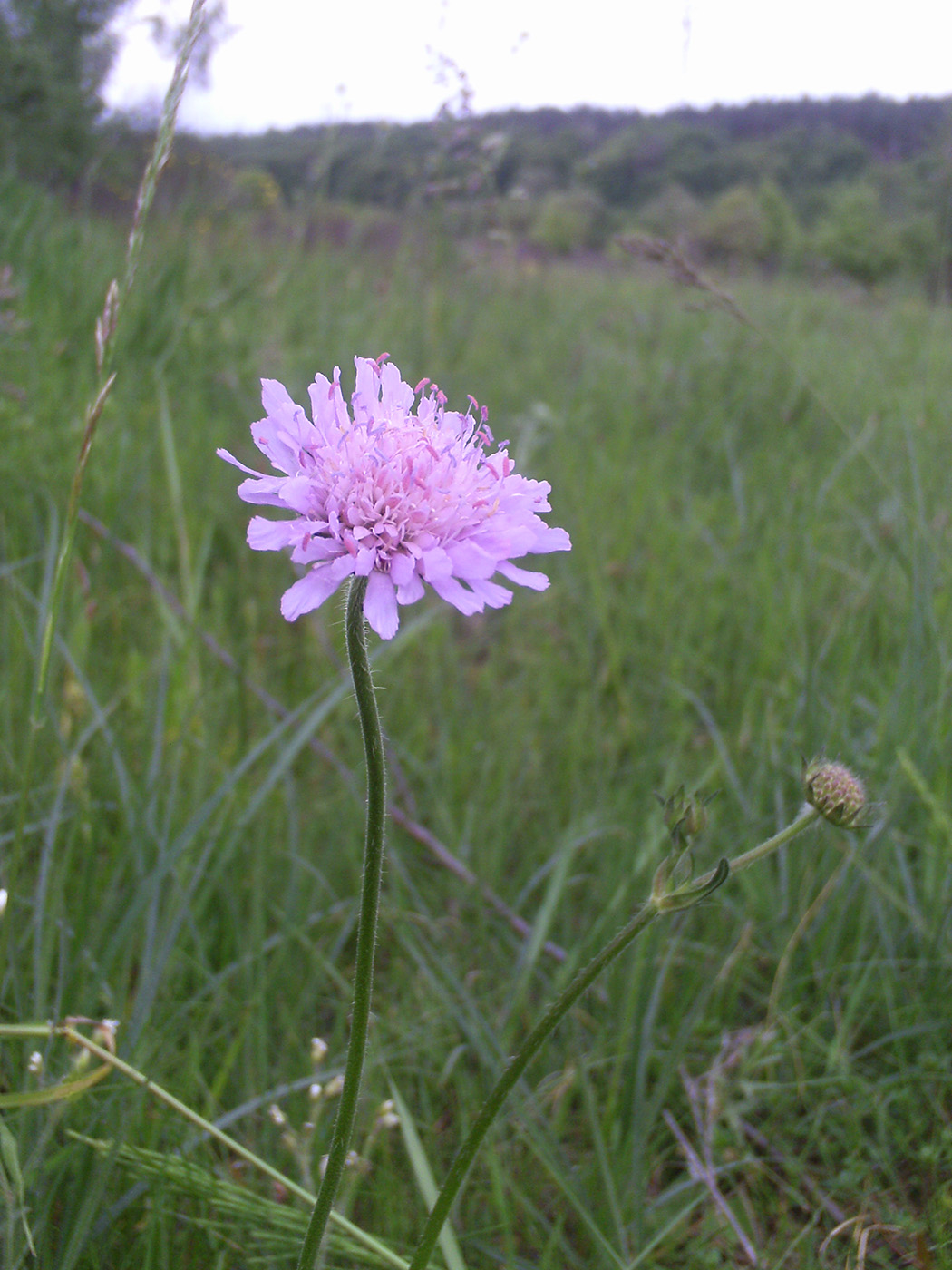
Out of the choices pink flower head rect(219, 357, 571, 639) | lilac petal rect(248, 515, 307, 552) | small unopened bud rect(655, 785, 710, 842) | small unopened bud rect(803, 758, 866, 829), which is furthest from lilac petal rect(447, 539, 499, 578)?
small unopened bud rect(803, 758, 866, 829)

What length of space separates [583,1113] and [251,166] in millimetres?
5697

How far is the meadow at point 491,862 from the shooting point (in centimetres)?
122

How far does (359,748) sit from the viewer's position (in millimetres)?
2113

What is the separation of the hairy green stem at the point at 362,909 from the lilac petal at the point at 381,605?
0.01 m

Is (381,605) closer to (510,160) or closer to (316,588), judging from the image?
(316,588)

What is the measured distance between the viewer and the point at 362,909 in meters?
0.80

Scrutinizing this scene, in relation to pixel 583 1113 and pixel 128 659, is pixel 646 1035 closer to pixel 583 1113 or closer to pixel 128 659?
pixel 583 1113

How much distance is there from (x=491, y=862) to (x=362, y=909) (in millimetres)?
1080

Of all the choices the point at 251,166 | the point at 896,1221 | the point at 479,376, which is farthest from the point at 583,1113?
the point at 251,166

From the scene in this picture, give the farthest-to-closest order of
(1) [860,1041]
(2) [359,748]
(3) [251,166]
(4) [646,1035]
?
1. (3) [251,166]
2. (2) [359,748]
3. (1) [860,1041]
4. (4) [646,1035]

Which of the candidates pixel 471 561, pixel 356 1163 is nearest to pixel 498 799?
pixel 356 1163

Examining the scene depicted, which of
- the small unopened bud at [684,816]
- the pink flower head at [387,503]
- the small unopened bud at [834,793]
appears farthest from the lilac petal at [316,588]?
the small unopened bud at [834,793]

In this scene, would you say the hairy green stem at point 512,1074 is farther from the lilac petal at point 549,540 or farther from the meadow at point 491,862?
the lilac petal at point 549,540

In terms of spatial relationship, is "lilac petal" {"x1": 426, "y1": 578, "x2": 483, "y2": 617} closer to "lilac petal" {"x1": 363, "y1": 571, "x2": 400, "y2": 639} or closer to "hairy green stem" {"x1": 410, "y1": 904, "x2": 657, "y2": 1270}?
"lilac petal" {"x1": 363, "y1": 571, "x2": 400, "y2": 639}
